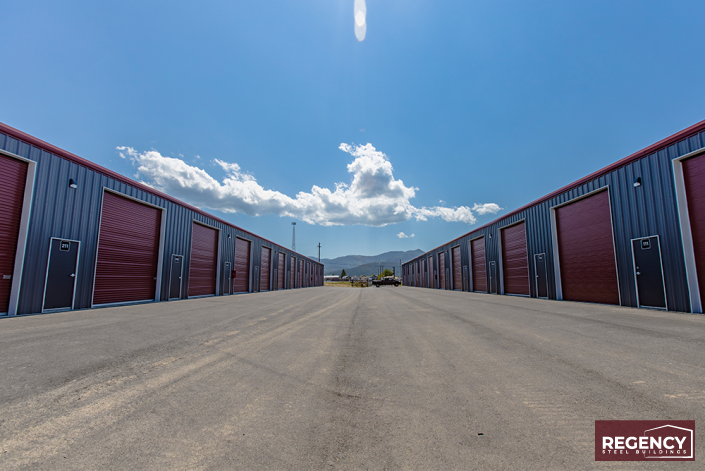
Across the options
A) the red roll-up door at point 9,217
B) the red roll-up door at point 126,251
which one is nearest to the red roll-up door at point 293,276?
the red roll-up door at point 126,251

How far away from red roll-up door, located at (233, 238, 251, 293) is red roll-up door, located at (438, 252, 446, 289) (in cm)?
2175

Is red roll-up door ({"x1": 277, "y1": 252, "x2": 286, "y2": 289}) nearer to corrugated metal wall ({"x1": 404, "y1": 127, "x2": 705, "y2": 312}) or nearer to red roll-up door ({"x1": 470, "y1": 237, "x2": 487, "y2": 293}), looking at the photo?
red roll-up door ({"x1": 470, "y1": 237, "x2": 487, "y2": 293})

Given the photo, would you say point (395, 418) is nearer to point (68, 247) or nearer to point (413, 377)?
point (413, 377)

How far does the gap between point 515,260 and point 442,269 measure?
1643cm

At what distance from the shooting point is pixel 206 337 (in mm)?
5371

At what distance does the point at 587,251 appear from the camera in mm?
12625

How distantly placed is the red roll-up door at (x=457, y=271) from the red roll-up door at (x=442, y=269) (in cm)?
337

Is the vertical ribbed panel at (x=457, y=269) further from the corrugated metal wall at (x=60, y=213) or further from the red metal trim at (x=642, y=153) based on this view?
the corrugated metal wall at (x=60, y=213)

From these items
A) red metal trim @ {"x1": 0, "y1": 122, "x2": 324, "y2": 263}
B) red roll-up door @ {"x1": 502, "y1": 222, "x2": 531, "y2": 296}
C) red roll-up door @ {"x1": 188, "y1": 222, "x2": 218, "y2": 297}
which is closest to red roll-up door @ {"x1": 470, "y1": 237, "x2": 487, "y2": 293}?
red roll-up door @ {"x1": 502, "y1": 222, "x2": 531, "y2": 296}

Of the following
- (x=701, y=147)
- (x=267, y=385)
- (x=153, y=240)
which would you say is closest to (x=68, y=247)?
(x=153, y=240)

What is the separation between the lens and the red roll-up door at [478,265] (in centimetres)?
2314

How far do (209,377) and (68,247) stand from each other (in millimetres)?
10547

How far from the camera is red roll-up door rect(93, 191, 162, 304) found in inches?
447

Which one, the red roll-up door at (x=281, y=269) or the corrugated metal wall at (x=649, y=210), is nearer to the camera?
the corrugated metal wall at (x=649, y=210)
